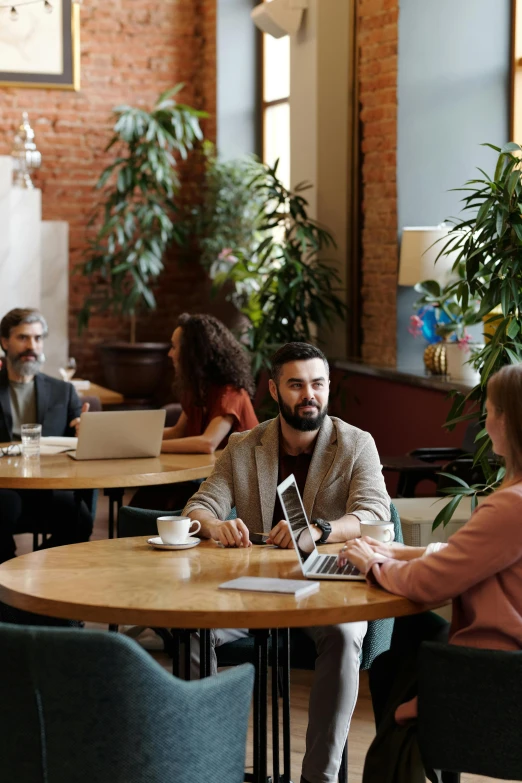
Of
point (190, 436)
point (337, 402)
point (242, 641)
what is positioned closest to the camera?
point (242, 641)

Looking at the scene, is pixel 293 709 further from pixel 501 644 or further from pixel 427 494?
pixel 427 494

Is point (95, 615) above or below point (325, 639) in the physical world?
above

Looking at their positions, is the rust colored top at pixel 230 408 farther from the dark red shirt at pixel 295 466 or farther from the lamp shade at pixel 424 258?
the lamp shade at pixel 424 258

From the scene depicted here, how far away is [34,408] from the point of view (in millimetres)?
4727

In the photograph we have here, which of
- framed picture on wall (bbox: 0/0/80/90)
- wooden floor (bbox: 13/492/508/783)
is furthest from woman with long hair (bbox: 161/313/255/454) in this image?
framed picture on wall (bbox: 0/0/80/90)

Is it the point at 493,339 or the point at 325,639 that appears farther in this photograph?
the point at 493,339

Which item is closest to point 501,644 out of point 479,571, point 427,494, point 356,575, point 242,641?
point 479,571

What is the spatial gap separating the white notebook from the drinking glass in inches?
75.7

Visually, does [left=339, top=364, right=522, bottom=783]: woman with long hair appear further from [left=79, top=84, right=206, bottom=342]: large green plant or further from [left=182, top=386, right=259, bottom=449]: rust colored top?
[left=79, top=84, right=206, bottom=342]: large green plant

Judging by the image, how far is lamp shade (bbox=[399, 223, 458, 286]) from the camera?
5.61 meters

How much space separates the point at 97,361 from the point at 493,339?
19.2 ft

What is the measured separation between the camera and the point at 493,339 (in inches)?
150

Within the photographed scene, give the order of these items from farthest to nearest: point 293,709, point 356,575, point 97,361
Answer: point 97,361 → point 293,709 → point 356,575

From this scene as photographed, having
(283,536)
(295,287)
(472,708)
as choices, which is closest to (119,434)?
(283,536)
